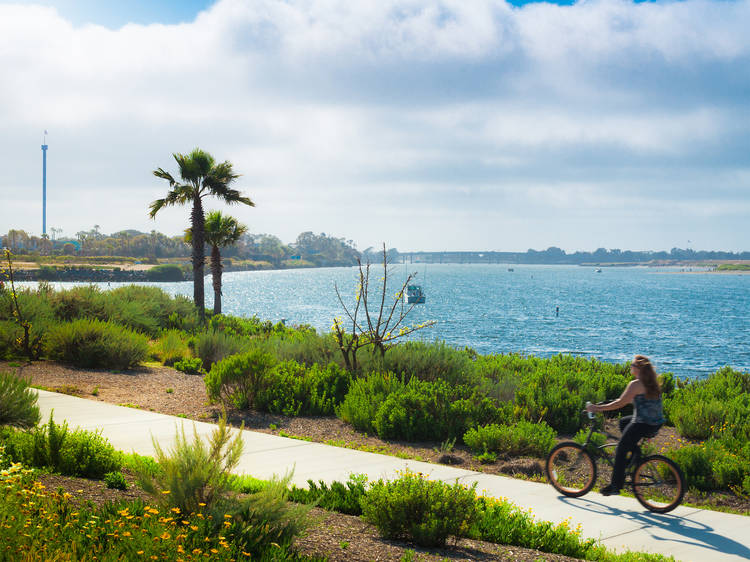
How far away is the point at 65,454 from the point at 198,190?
1121 inches

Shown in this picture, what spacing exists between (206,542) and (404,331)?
10.3m

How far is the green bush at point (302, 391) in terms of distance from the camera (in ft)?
40.0

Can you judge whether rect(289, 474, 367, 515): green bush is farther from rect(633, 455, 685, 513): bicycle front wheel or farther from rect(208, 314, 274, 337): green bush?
rect(208, 314, 274, 337): green bush

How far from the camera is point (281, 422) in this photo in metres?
11.4

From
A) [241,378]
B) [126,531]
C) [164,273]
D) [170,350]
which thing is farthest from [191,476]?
[164,273]

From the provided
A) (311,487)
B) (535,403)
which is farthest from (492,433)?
(311,487)

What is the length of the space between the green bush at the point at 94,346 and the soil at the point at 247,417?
39 centimetres

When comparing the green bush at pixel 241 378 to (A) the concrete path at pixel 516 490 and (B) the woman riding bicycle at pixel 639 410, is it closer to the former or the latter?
(A) the concrete path at pixel 516 490

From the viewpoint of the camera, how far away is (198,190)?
33.9 metres

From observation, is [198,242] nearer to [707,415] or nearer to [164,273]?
[707,415]

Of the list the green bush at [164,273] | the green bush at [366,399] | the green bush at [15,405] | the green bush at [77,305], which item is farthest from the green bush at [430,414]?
the green bush at [164,273]

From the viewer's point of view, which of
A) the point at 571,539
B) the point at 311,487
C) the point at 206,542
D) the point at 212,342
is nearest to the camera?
the point at 206,542

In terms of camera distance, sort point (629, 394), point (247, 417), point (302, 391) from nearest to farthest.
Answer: point (629, 394) < point (247, 417) < point (302, 391)

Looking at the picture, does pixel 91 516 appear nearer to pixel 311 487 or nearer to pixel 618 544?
pixel 311 487
